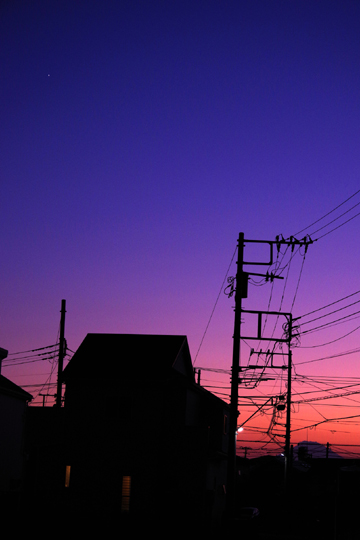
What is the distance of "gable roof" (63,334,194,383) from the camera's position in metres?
33.9

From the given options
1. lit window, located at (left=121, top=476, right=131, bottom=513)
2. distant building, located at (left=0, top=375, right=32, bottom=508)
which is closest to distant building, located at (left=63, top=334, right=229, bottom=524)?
lit window, located at (left=121, top=476, right=131, bottom=513)

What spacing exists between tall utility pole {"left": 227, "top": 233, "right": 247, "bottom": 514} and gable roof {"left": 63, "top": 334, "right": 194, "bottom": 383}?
921cm

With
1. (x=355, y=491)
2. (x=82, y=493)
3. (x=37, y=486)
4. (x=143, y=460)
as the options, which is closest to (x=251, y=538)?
(x=143, y=460)

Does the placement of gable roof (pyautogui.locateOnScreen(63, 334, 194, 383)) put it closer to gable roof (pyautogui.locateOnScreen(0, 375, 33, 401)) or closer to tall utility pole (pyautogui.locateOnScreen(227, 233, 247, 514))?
gable roof (pyautogui.locateOnScreen(0, 375, 33, 401))

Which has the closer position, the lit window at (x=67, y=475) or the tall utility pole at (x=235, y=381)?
the tall utility pole at (x=235, y=381)

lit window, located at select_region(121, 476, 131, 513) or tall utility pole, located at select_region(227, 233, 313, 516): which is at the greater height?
tall utility pole, located at select_region(227, 233, 313, 516)

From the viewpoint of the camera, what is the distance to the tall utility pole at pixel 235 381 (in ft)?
77.6

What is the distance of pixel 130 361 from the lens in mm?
35062

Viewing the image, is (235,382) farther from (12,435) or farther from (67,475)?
(67,475)

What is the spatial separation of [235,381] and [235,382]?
4 cm

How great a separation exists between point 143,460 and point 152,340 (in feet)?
27.8

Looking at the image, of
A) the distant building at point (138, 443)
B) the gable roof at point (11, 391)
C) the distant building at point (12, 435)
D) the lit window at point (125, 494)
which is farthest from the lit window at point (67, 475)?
the gable roof at point (11, 391)

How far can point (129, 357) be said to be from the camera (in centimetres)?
3559

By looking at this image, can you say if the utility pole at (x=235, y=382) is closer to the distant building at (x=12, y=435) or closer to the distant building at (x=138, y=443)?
the distant building at (x=138, y=443)
